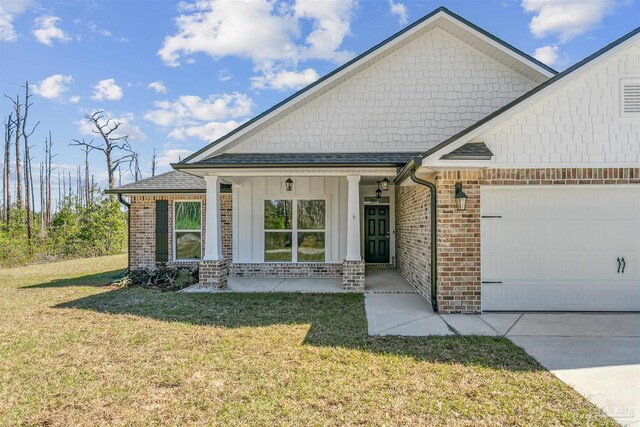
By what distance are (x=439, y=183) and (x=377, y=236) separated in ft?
21.2

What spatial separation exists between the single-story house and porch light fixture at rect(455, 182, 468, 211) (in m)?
0.06

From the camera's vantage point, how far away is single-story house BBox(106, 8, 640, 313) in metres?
6.26

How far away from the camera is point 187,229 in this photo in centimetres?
1159

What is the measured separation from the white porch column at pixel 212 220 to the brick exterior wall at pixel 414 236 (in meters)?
5.03

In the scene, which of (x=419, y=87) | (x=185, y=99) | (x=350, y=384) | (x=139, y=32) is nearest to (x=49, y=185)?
(x=185, y=99)

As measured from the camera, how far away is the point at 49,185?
3183cm

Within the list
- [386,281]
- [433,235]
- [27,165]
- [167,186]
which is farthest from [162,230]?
[27,165]

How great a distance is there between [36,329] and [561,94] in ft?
32.4

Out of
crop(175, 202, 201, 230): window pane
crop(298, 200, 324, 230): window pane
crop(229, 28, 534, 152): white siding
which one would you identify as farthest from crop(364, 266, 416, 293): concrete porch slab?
crop(175, 202, 201, 230): window pane

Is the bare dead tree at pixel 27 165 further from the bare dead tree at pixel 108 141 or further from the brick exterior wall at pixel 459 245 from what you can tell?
the brick exterior wall at pixel 459 245

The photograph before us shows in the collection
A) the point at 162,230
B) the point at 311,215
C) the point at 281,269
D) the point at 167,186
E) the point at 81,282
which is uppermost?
the point at 167,186

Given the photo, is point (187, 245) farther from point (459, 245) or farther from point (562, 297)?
point (562, 297)

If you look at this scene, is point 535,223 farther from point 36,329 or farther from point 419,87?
point 36,329

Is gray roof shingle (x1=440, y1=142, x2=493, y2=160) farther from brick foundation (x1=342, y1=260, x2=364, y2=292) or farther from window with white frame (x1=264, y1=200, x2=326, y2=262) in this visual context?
window with white frame (x1=264, y1=200, x2=326, y2=262)
